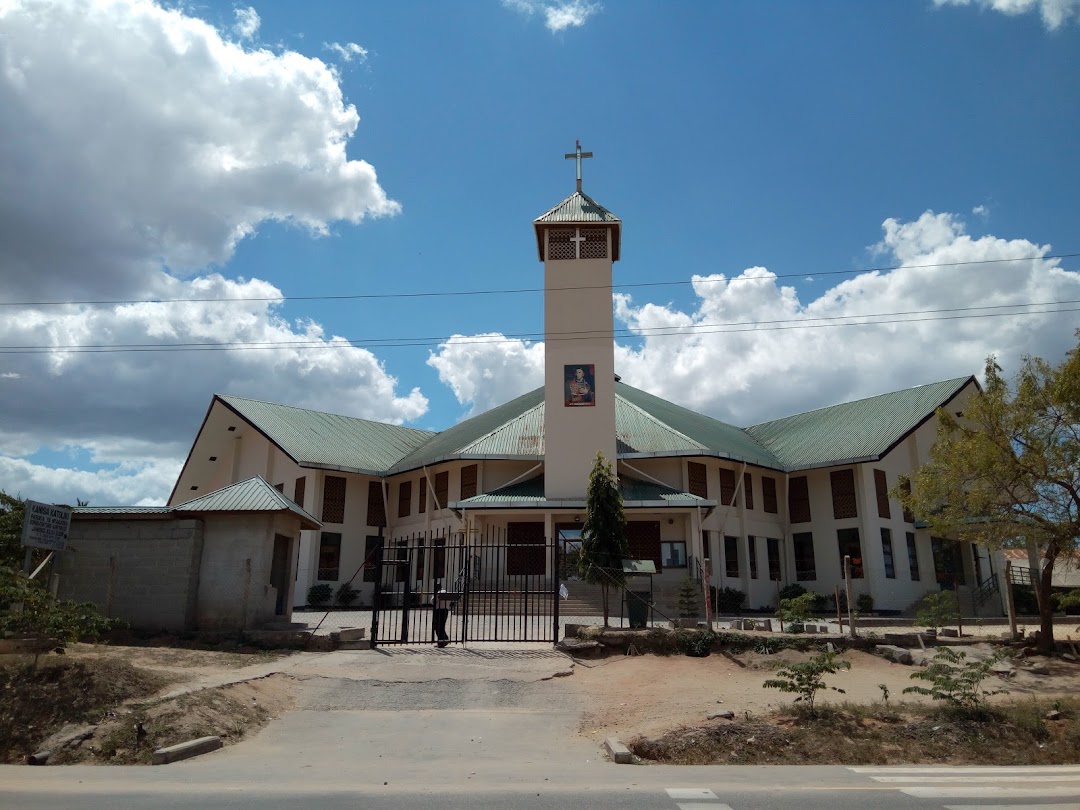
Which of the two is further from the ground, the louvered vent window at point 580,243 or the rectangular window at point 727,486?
the louvered vent window at point 580,243

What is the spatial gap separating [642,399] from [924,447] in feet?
36.6

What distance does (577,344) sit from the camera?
28594mm

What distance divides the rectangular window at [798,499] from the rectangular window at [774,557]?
1.32 m

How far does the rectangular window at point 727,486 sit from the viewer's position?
29977mm

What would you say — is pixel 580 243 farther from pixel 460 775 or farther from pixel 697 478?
pixel 460 775

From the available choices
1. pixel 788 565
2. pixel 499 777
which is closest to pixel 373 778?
pixel 499 777

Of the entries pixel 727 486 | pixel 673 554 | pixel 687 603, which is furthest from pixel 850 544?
pixel 687 603

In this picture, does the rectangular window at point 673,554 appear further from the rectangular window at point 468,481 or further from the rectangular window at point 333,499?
the rectangular window at point 333,499

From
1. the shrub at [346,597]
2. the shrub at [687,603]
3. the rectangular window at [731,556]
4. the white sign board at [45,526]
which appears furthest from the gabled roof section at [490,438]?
the white sign board at [45,526]

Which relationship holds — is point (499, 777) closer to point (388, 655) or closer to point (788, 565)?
point (388, 655)

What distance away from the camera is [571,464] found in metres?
27.7

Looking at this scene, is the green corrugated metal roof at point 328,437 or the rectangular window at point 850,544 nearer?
the rectangular window at point 850,544

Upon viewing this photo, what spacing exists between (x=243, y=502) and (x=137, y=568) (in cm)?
236

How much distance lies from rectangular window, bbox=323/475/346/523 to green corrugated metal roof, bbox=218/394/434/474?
0.87 meters
